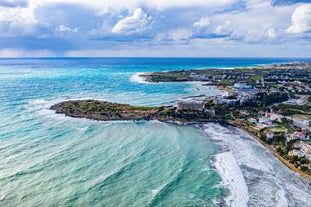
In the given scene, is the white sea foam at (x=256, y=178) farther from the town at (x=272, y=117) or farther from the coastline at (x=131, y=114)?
the coastline at (x=131, y=114)

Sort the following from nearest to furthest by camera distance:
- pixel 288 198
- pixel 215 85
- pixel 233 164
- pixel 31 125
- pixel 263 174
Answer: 1. pixel 288 198
2. pixel 263 174
3. pixel 233 164
4. pixel 31 125
5. pixel 215 85

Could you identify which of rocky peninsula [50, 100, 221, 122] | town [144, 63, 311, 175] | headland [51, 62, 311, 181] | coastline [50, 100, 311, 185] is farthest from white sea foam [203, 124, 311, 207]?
rocky peninsula [50, 100, 221, 122]

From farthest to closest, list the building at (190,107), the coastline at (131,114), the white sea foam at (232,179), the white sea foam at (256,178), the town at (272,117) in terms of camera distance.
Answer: the building at (190,107) → the coastline at (131,114) → the town at (272,117) → the white sea foam at (256,178) → the white sea foam at (232,179)

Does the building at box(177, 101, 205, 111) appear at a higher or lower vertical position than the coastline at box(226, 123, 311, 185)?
higher

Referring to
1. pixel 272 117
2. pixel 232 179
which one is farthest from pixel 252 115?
pixel 232 179

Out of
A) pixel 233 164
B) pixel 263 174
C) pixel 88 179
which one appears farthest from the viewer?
pixel 233 164

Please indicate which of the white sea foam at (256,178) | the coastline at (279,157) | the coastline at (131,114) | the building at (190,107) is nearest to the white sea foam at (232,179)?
the white sea foam at (256,178)

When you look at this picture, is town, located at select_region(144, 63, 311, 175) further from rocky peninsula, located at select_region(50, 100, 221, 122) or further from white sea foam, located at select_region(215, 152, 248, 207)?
white sea foam, located at select_region(215, 152, 248, 207)

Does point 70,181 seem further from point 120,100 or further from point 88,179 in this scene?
point 120,100

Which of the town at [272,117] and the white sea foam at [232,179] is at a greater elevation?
the town at [272,117]

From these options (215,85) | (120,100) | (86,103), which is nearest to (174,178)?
(86,103)

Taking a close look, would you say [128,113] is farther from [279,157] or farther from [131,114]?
[279,157]
